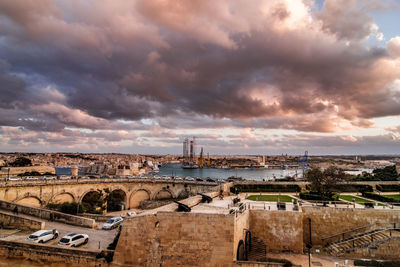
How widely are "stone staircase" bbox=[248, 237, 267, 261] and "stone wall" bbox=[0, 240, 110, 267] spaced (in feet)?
30.9

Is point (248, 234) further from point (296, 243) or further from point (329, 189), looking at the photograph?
point (329, 189)

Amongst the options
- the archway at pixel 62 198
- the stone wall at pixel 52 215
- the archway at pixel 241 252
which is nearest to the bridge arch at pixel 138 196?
the archway at pixel 62 198

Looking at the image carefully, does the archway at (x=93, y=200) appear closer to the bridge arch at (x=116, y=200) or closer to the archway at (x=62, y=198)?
the bridge arch at (x=116, y=200)

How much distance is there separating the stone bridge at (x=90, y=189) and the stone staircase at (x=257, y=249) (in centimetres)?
1964

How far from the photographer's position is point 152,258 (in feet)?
45.5

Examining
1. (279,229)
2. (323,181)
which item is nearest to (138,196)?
(323,181)

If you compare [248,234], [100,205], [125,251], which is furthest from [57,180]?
[248,234]

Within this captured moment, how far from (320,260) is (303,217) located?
4081 mm

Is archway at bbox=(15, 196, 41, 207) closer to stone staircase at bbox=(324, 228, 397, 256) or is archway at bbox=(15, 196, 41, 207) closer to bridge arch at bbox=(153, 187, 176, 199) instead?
bridge arch at bbox=(153, 187, 176, 199)

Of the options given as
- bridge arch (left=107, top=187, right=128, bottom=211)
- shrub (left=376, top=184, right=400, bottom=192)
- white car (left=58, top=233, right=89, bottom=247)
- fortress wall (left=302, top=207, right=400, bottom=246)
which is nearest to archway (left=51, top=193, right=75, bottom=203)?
bridge arch (left=107, top=187, right=128, bottom=211)

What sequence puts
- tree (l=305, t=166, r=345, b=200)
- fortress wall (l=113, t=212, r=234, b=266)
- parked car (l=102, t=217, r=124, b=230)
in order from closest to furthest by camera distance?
fortress wall (l=113, t=212, r=234, b=266) → parked car (l=102, t=217, r=124, b=230) → tree (l=305, t=166, r=345, b=200)

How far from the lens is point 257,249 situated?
17969 mm

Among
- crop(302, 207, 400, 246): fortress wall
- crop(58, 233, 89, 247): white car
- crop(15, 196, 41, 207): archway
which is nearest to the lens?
crop(58, 233, 89, 247): white car

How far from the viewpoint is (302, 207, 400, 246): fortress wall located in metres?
19.2
